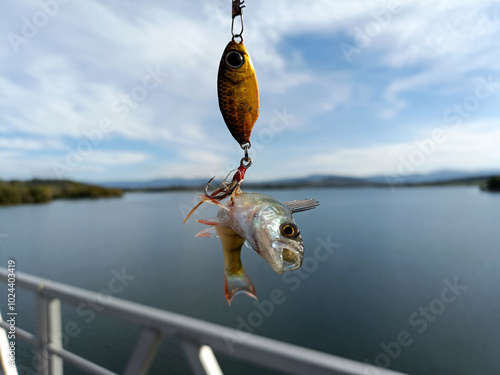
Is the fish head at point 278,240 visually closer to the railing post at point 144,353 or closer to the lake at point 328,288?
the railing post at point 144,353

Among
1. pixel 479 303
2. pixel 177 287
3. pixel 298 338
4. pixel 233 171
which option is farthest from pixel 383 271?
pixel 233 171

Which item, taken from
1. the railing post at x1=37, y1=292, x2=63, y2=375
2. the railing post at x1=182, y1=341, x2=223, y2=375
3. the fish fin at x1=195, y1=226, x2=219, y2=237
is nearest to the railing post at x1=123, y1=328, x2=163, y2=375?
the railing post at x1=182, y1=341, x2=223, y2=375

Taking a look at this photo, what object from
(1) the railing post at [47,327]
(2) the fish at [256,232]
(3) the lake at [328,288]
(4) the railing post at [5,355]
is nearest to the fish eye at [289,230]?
(2) the fish at [256,232]

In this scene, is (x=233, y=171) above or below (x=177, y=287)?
above

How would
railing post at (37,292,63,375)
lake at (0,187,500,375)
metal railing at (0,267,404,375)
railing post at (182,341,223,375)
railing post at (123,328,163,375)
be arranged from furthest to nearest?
lake at (0,187,500,375) < railing post at (37,292,63,375) < railing post at (123,328,163,375) < railing post at (182,341,223,375) < metal railing at (0,267,404,375)

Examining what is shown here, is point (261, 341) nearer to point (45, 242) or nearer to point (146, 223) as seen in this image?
point (45, 242)

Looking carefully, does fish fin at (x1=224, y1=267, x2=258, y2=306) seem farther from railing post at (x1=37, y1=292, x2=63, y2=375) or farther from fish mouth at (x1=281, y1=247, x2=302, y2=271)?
railing post at (x1=37, y1=292, x2=63, y2=375)
